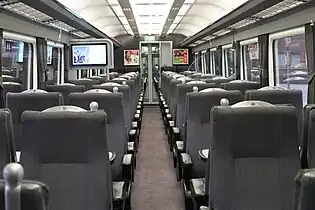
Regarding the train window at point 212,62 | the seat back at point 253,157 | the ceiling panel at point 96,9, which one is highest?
the ceiling panel at point 96,9

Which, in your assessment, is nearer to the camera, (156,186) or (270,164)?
(270,164)

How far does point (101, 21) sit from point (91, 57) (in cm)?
498

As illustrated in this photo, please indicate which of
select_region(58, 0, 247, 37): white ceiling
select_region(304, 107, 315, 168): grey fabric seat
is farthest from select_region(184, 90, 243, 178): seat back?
select_region(58, 0, 247, 37): white ceiling

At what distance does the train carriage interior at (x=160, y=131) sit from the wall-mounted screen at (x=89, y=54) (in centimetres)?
2

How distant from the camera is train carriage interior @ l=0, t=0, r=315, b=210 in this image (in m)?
2.52

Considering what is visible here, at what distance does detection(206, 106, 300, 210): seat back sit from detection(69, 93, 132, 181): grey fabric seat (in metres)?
1.67

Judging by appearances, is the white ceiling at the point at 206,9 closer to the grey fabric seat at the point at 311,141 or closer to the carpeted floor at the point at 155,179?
the carpeted floor at the point at 155,179

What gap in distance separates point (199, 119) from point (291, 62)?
12.5 ft

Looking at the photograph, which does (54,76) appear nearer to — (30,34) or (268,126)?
(30,34)

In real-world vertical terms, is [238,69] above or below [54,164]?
above

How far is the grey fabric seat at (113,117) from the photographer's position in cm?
431

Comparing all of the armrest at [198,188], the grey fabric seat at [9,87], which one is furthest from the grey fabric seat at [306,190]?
the grey fabric seat at [9,87]

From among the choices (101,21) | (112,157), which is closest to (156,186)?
(112,157)

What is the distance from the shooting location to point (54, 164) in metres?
2.58
